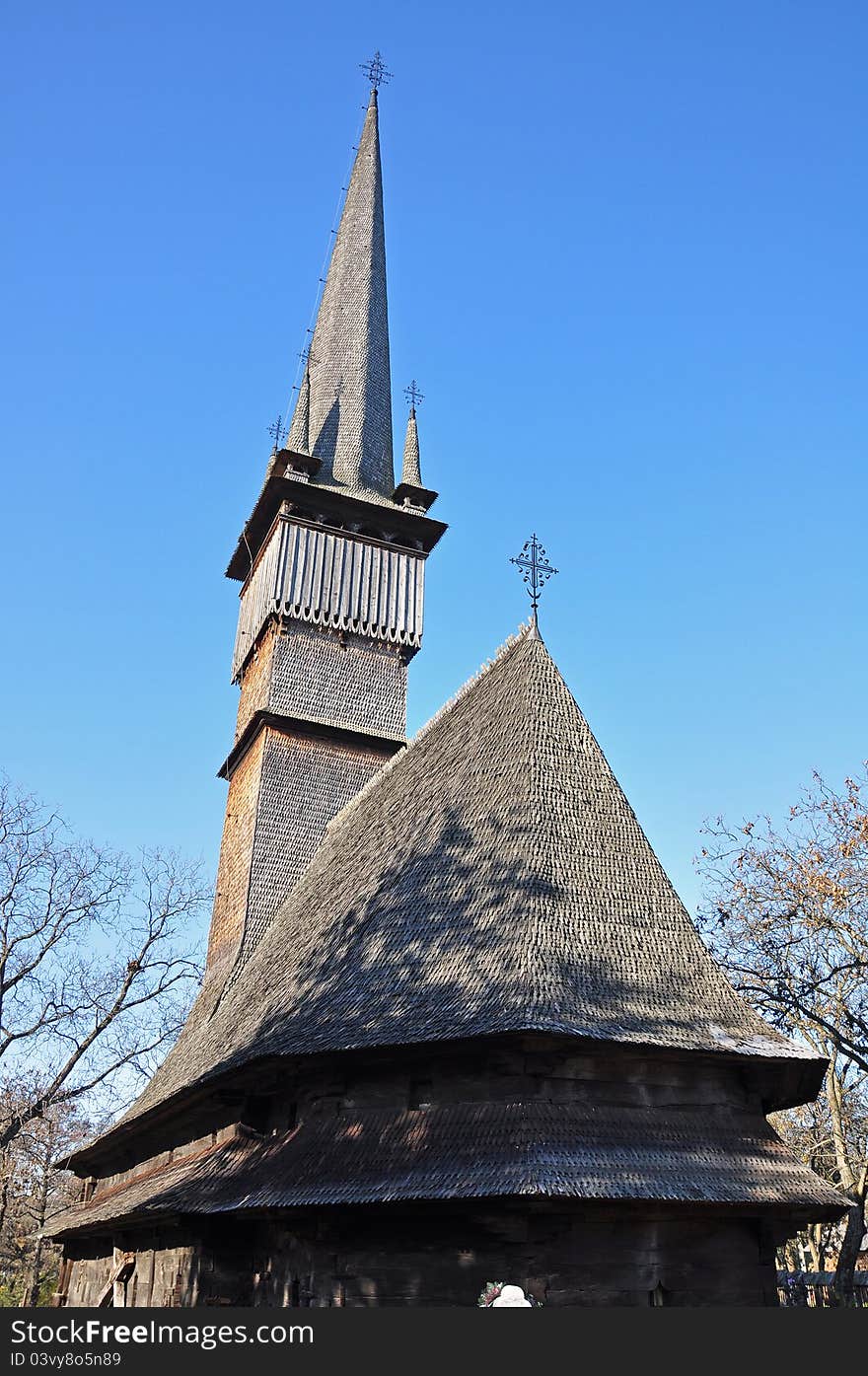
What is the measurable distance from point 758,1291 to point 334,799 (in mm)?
13520

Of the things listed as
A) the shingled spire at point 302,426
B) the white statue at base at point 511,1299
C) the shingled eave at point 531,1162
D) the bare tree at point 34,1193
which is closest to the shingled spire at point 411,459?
the shingled spire at point 302,426

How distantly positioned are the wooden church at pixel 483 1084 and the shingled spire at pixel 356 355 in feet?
33.7

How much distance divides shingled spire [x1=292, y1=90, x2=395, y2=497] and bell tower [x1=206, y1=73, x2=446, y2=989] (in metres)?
0.05

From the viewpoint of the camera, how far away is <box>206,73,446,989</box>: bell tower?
21.8 m

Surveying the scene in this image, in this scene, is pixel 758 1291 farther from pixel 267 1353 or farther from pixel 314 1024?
pixel 267 1353

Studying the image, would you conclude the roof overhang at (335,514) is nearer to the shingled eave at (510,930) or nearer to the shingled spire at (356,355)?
the shingled spire at (356,355)

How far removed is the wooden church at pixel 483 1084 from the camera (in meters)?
9.80

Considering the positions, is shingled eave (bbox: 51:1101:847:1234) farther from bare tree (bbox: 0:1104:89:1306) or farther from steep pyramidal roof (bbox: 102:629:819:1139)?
bare tree (bbox: 0:1104:89:1306)

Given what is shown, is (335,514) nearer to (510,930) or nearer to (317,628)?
(317,628)

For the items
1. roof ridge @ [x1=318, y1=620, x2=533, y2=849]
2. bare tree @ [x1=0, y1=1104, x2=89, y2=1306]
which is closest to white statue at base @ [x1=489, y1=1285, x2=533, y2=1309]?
roof ridge @ [x1=318, y1=620, x2=533, y2=849]

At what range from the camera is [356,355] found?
28.5 m

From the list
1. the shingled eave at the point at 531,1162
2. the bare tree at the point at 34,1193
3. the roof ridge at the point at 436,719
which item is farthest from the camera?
the bare tree at the point at 34,1193

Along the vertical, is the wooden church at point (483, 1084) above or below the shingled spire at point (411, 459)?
below

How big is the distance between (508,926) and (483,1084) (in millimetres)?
1621
